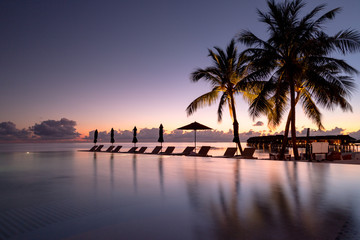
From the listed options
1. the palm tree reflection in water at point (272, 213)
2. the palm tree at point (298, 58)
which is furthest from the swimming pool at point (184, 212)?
the palm tree at point (298, 58)

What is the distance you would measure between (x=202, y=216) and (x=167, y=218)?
0.47 metres

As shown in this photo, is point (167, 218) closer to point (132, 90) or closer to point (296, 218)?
point (296, 218)

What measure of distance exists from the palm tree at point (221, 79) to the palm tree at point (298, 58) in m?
3.60

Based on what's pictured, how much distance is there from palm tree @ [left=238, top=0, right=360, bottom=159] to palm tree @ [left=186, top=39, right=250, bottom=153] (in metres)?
3.60

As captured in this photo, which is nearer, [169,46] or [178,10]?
[178,10]

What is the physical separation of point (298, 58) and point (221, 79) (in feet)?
17.5

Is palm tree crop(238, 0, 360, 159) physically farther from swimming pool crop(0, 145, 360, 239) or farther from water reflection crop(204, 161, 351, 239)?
water reflection crop(204, 161, 351, 239)

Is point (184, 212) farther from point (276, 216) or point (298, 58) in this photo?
point (298, 58)

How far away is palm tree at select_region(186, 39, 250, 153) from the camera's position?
1669 centimetres

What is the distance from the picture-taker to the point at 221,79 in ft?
55.4

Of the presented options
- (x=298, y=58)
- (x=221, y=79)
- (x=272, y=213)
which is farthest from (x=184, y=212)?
(x=221, y=79)

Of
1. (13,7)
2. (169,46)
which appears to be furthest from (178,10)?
(13,7)

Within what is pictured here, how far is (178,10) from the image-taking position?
51.6 ft

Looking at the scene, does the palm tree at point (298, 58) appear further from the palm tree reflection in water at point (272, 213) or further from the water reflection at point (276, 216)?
the water reflection at point (276, 216)
